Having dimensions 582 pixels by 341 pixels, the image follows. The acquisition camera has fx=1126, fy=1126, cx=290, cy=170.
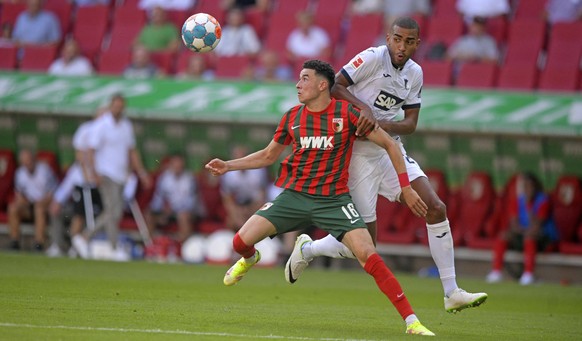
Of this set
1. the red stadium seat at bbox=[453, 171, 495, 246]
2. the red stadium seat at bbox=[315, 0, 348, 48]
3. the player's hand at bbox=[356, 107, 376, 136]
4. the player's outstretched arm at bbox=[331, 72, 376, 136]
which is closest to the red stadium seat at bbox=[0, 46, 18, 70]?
the red stadium seat at bbox=[315, 0, 348, 48]

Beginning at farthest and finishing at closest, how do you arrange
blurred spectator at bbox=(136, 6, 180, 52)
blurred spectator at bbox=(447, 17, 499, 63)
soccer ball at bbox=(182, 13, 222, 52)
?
blurred spectator at bbox=(136, 6, 180, 52) → blurred spectator at bbox=(447, 17, 499, 63) → soccer ball at bbox=(182, 13, 222, 52)

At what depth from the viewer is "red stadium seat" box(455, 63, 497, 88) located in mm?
17844

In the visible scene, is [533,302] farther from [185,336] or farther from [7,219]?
[7,219]

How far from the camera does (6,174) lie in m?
21.1

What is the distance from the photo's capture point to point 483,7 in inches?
749

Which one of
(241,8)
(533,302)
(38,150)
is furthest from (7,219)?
(533,302)

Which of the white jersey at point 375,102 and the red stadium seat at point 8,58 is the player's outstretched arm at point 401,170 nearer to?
the white jersey at point 375,102

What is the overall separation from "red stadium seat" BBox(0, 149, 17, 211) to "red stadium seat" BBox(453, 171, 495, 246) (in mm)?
8407

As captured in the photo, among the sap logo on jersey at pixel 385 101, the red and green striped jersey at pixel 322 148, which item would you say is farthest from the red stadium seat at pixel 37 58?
the red and green striped jersey at pixel 322 148

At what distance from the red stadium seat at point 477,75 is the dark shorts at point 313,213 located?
8.89m

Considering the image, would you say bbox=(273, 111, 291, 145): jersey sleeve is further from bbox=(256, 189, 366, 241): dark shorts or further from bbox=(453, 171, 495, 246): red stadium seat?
bbox=(453, 171, 495, 246): red stadium seat

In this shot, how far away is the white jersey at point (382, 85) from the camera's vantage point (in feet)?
32.8

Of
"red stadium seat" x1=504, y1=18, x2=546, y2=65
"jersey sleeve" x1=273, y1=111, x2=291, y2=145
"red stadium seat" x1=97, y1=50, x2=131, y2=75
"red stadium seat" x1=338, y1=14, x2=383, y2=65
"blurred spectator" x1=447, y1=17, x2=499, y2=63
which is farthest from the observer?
"red stadium seat" x1=97, y1=50, x2=131, y2=75

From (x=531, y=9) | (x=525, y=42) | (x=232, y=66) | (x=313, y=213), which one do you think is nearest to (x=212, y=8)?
(x=232, y=66)
